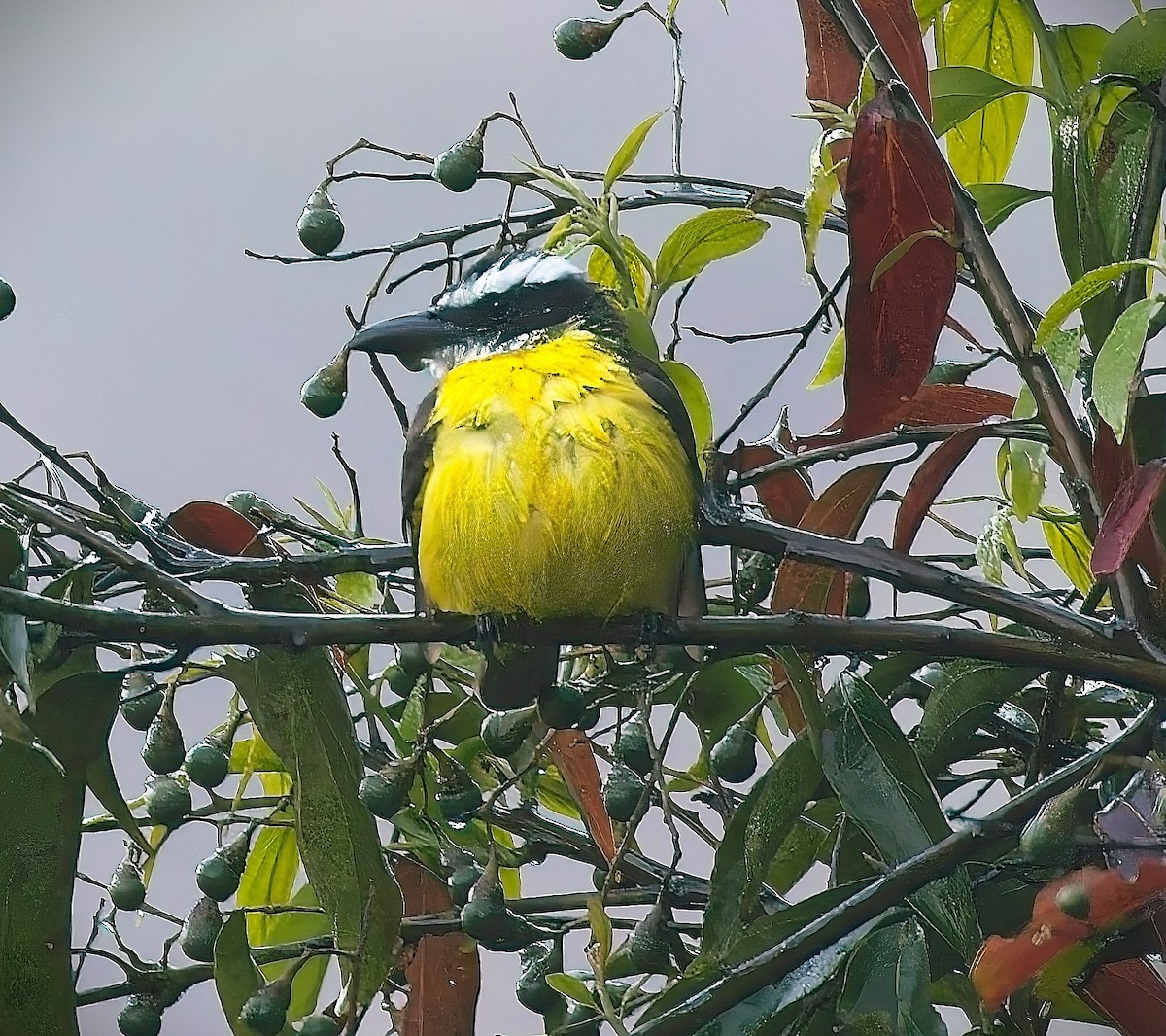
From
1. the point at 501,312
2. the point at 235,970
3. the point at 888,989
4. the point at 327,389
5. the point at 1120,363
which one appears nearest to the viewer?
the point at 1120,363

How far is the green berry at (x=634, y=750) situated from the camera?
87 cm

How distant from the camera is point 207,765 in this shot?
2.77 feet

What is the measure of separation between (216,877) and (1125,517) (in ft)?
1.91

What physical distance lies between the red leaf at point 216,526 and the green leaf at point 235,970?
0.22 metres

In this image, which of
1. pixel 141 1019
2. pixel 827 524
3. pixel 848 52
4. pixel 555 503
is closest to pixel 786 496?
pixel 827 524

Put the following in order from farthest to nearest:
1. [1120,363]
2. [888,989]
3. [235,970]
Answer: [235,970]
[888,989]
[1120,363]

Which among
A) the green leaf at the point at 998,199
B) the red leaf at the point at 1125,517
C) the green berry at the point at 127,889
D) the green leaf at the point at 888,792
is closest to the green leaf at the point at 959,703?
the green leaf at the point at 888,792

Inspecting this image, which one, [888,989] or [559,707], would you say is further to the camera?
[559,707]

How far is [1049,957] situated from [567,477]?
37cm

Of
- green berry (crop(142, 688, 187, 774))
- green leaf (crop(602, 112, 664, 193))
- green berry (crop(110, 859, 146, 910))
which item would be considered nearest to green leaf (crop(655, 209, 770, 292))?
green leaf (crop(602, 112, 664, 193))

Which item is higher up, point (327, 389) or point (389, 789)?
point (327, 389)

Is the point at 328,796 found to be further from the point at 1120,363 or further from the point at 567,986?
the point at 1120,363

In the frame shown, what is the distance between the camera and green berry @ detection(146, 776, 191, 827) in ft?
2.71

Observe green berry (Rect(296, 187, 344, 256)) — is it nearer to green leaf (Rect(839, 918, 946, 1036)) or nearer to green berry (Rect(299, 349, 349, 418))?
green berry (Rect(299, 349, 349, 418))
